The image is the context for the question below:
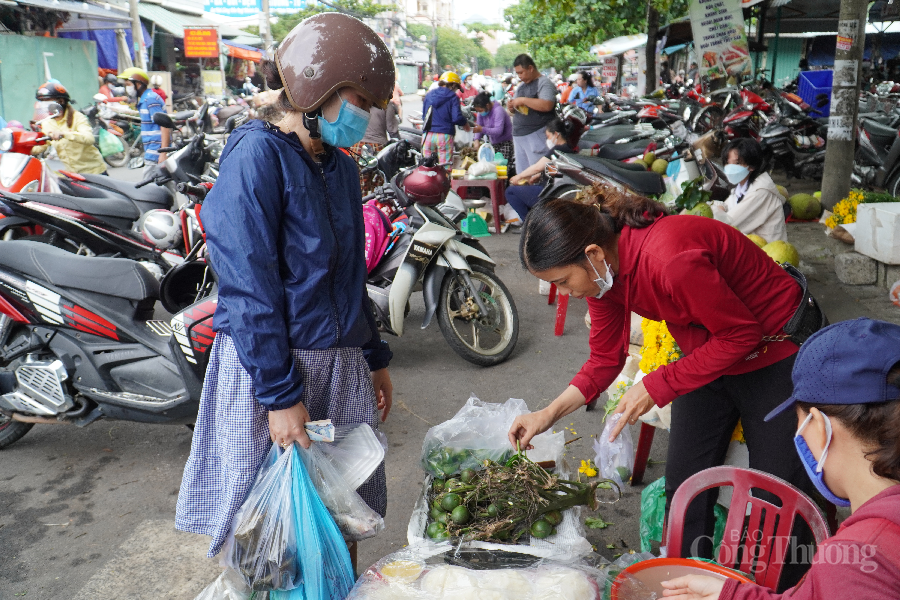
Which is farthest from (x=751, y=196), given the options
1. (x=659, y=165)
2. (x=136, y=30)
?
(x=136, y=30)

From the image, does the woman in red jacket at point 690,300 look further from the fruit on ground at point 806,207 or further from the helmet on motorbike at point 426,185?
the fruit on ground at point 806,207

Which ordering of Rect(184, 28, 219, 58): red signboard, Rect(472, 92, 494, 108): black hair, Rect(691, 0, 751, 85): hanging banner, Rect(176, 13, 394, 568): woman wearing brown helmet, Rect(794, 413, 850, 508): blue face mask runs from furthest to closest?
Rect(184, 28, 219, 58): red signboard
Rect(472, 92, 494, 108): black hair
Rect(691, 0, 751, 85): hanging banner
Rect(176, 13, 394, 568): woman wearing brown helmet
Rect(794, 413, 850, 508): blue face mask

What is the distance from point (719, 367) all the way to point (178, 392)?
242cm

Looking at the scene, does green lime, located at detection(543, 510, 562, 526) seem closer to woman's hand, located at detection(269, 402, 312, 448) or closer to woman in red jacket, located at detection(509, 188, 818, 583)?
woman in red jacket, located at detection(509, 188, 818, 583)

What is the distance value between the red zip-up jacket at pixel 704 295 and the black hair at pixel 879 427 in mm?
665

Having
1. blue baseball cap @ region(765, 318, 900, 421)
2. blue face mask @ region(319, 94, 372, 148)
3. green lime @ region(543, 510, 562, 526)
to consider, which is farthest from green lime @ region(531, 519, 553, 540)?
blue face mask @ region(319, 94, 372, 148)

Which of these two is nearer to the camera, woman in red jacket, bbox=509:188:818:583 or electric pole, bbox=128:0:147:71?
woman in red jacket, bbox=509:188:818:583

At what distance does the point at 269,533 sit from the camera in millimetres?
1854

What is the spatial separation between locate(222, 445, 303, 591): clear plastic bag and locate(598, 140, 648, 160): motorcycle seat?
27.2 feet

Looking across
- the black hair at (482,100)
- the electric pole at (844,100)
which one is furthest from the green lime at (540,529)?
the black hair at (482,100)

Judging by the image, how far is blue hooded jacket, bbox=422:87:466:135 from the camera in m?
9.17

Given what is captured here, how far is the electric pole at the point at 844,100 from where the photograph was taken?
5504 mm

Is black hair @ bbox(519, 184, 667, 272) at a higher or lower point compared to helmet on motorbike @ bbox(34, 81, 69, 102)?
lower

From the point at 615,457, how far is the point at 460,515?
132 centimetres
